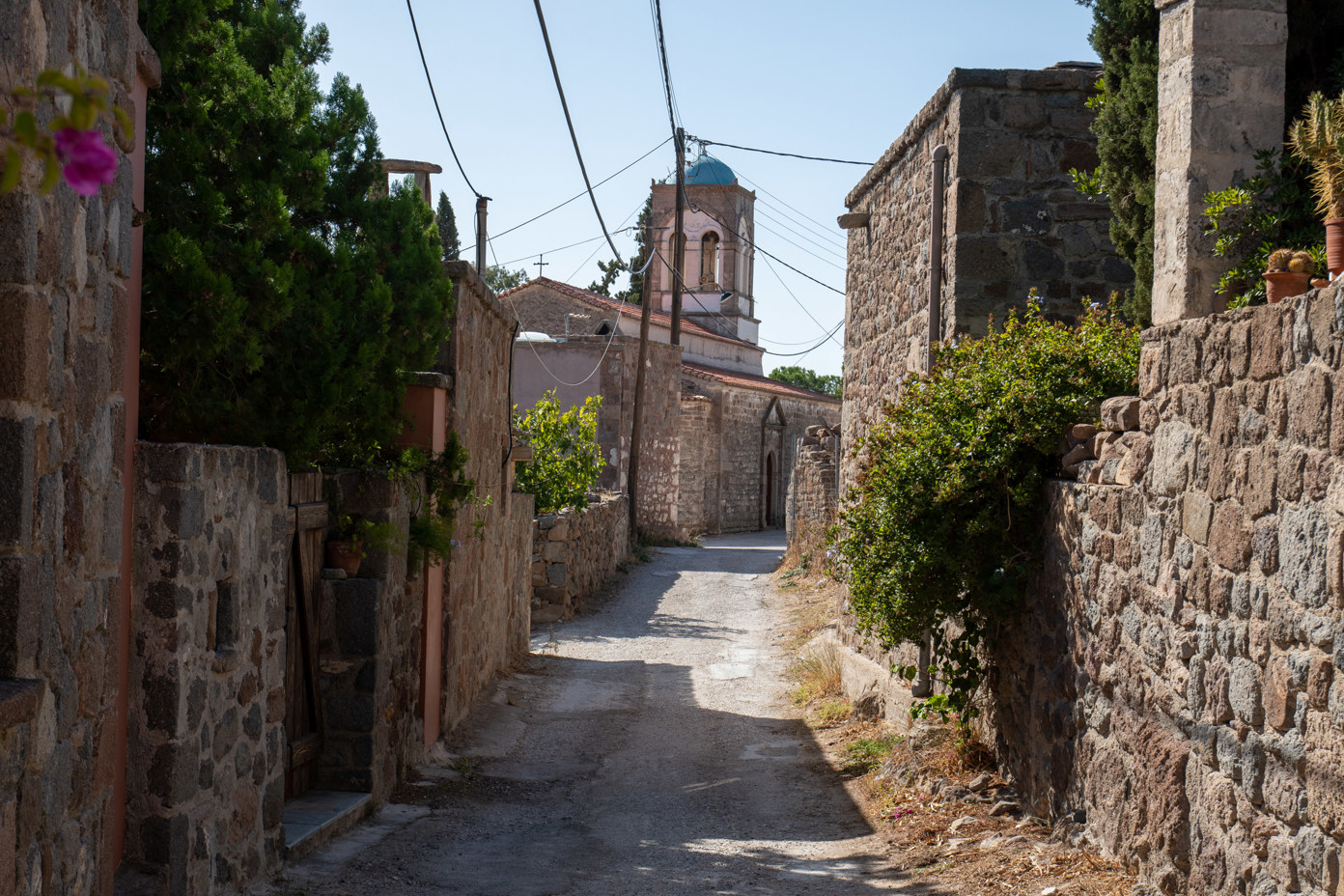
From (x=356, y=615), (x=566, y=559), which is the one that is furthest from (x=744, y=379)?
(x=356, y=615)

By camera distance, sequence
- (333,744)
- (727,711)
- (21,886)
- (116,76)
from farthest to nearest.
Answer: (727,711)
(333,744)
(116,76)
(21,886)

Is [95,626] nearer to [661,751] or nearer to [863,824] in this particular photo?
[863,824]

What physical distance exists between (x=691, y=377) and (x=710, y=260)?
29.0 feet

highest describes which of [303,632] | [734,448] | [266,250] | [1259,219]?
[1259,219]

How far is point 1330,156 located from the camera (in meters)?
3.87

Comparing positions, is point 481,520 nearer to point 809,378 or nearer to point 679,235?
point 679,235

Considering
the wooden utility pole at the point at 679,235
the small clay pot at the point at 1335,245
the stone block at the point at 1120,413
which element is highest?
the wooden utility pole at the point at 679,235

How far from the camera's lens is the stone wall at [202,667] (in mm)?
3939

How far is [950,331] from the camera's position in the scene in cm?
768

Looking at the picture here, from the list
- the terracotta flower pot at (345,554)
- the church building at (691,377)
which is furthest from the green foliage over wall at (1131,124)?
the church building at (691,377)

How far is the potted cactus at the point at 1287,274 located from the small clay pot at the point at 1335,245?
6.3 inches

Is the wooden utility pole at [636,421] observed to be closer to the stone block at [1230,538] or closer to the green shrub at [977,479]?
the green shrub at [977,479]

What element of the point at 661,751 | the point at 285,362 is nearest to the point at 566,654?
the point at 661,751

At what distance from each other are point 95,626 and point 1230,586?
341 cm
